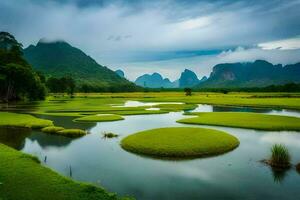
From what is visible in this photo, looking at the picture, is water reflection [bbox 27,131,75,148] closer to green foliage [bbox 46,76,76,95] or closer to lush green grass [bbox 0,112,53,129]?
lush green grass [bbox 0,112,53,129]

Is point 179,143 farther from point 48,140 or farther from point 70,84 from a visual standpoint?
point 70,84

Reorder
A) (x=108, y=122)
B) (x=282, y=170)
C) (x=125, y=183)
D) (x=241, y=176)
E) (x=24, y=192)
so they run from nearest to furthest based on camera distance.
A: 1. (x=24, y=192)
2. (x=125, y=183)
3. (x=241, y=176)
4. (x=282, y=170)
5. (x=108, y=122)

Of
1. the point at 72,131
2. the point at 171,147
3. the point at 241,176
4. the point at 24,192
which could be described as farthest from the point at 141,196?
the point at 72,131

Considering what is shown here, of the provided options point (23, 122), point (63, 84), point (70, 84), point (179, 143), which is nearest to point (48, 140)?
point (23, 122)

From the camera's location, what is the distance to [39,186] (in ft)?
59.4

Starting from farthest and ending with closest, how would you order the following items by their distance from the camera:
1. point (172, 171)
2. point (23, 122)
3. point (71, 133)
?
1. point (23, 122)
2. point (71, 133)
3. point (172, 171)

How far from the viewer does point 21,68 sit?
352 ft

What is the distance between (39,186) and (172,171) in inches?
434

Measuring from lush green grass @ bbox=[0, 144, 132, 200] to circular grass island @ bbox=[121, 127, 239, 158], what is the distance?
12197 millimetres

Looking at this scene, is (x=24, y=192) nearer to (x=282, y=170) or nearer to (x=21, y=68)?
(x=282, y=170)

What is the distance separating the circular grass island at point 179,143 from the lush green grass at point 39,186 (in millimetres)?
12197

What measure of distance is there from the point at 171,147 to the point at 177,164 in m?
4.30

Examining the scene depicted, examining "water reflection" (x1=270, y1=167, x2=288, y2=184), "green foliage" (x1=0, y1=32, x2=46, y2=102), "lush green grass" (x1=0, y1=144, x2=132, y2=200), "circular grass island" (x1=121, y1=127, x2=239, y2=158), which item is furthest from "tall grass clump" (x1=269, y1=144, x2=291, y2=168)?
"green foliage" (x1=0, y1=32, x2=46, y2=102)

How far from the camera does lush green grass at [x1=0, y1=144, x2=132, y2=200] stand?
54.7ft
